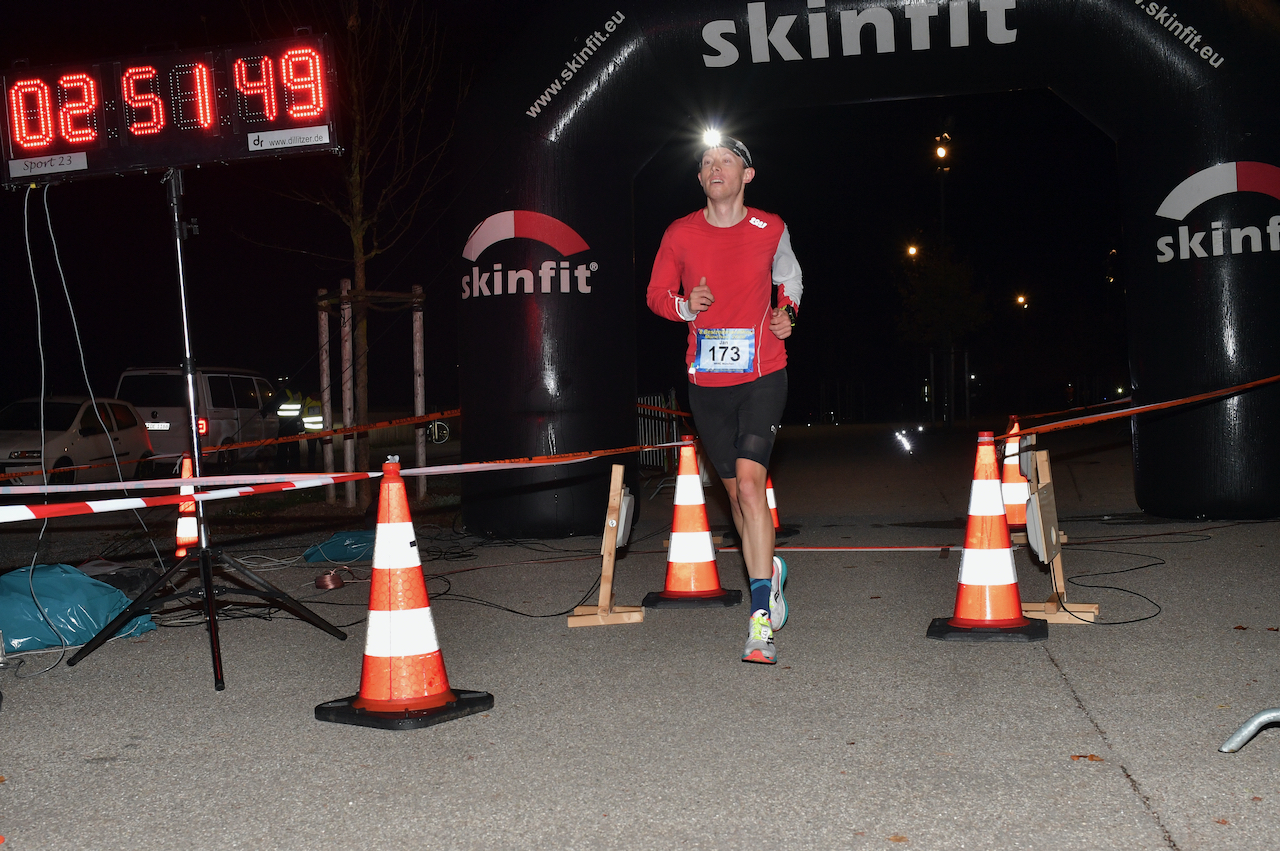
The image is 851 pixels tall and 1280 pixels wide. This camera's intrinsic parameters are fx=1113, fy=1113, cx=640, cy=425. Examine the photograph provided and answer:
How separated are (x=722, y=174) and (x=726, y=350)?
2.76 ft

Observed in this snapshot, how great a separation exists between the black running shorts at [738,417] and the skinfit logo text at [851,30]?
453cm

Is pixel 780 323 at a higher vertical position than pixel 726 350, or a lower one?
higher

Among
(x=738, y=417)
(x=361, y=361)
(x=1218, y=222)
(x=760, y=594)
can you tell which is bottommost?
(x=760, y=594)

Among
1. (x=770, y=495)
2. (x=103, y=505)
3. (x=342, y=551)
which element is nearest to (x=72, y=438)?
(x=342, y=551)

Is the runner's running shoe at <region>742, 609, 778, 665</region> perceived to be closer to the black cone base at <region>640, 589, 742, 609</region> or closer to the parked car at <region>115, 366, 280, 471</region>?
the black cone base at <region>640, 589, 742, 609</region>

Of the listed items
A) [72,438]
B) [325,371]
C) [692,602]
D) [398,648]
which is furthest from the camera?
[72,438]

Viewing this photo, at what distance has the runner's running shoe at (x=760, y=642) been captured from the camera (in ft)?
15.9

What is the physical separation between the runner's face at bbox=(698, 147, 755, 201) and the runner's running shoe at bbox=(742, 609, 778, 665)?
1.99 m

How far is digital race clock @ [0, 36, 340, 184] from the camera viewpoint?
5.95 metres

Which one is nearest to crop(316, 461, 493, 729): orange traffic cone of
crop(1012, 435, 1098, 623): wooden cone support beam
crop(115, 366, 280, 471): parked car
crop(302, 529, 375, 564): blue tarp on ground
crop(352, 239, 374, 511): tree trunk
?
A: crop(1012, 435, 1098, 623): wooden cone support beam

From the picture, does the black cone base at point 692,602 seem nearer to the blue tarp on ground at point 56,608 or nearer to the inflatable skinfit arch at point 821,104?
the blue tarp on ground at point 56,608

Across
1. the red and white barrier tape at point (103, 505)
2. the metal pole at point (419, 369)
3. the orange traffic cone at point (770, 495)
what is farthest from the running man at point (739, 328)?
the metal pole at point (419, 369)

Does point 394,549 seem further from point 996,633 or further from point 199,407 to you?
point 199,407

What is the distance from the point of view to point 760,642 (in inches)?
193
